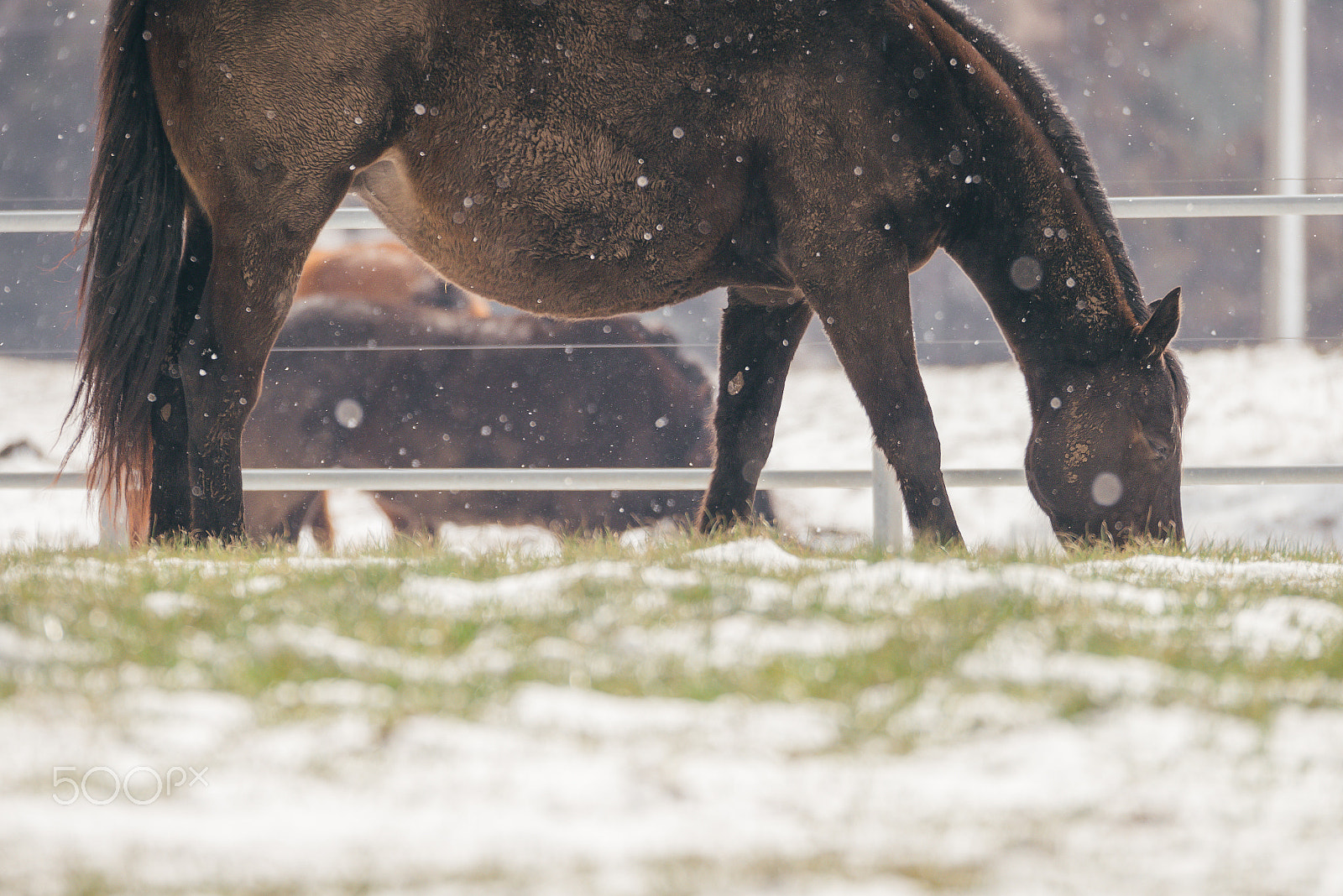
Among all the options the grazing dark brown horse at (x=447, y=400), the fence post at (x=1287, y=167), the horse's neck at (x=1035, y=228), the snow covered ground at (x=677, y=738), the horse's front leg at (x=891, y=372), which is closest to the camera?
the snow covered ground at (x=677, y=738)

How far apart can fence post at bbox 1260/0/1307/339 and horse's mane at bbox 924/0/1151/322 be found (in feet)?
11.9

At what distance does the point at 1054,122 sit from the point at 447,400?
2.86 metres

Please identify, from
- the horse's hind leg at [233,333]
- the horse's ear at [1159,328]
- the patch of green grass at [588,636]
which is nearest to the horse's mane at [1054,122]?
the horse's ear at [1159,328]

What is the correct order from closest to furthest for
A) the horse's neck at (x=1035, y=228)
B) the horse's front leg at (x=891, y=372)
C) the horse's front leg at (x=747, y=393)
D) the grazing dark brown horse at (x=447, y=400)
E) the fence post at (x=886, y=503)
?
the horse's front leg at (x=891, y=372) < the horse's neck at (x=1035, y=228) < the horse's front leg at (x=747, y=393) < the fence post at (x=886, y=503) < the grazing dark brown horse at (x=447, y=400)

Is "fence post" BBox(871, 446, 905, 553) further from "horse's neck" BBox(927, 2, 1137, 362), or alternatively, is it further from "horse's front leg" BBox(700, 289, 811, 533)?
"horse's neck" BBox(927, 2, 1137, 362)

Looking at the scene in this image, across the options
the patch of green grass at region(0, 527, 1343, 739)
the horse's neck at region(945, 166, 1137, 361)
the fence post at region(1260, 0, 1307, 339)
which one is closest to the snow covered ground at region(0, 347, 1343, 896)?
the patch of green grass at region(0, 527, 1343, 739)

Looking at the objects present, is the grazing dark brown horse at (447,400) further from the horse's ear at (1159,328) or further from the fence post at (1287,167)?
the fence post at (1287,167)

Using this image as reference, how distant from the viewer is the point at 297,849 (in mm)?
891

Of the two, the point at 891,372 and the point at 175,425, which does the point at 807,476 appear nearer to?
the point at 891,372

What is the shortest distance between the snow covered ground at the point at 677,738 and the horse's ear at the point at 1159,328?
1039mm

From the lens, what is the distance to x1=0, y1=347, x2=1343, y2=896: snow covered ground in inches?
34.7

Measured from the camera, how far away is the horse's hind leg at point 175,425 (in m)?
2.77

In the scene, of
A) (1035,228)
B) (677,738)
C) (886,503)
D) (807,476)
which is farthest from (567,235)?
(677,738)

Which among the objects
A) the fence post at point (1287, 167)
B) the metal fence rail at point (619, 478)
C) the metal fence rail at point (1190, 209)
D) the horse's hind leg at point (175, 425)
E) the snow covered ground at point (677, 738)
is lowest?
the snow covered ground at point (677, 738)
